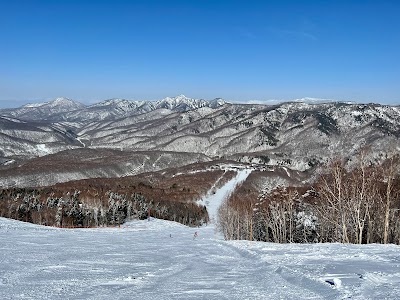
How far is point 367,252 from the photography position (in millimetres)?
22297

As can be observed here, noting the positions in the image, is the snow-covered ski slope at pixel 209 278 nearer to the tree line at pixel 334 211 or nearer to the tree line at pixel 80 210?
the tree line at pixel 334 211

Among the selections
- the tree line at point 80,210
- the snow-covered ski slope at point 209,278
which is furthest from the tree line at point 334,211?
the tree line at point 80,210

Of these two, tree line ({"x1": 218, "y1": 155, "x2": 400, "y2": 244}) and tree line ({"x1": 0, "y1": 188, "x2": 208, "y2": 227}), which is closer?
tree line ({"x1": 218, "y1": 155, "x2": 400, "y2": 244})

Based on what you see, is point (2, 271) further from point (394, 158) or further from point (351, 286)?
point (394, 158)

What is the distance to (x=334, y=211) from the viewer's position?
5309 centimetres

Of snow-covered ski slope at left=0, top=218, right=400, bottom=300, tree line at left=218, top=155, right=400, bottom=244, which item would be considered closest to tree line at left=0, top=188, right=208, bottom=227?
tree line at left=218, top=155, right=400, bottom=244

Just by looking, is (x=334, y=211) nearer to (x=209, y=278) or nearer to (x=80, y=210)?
(x=209, y=278)

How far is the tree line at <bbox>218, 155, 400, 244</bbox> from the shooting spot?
146 feet

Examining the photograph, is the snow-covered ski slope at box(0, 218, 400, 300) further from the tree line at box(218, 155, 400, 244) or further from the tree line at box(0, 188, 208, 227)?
the tree line at box(0, 188, 208, 227)

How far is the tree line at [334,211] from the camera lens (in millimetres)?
44594

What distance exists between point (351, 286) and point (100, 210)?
392 feet

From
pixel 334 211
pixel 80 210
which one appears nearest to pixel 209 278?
pixel 334 211

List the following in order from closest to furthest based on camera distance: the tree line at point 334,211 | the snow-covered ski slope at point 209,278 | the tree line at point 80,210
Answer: the snow-covered ski slope at point 209,278 → the tree line at point 334,211 → the tree line at point 80,210

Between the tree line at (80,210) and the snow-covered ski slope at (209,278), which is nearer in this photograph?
the snow-covered ski slope at (209,278)
